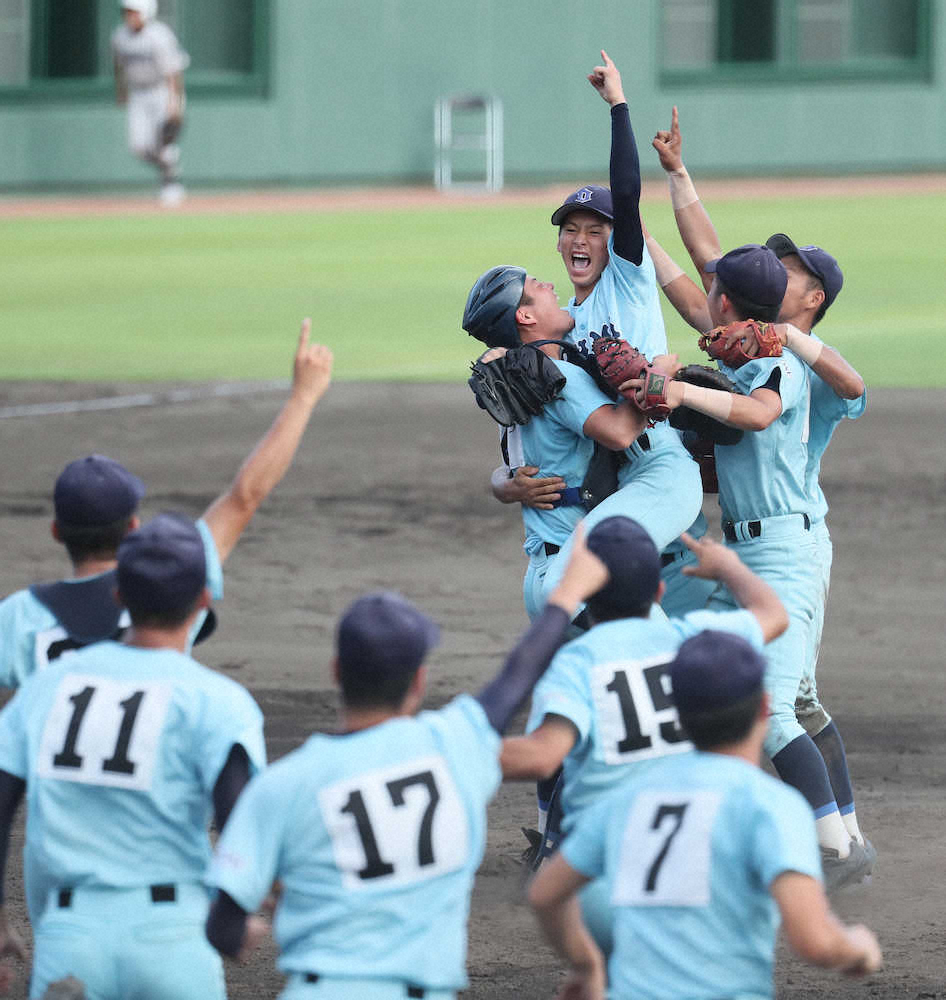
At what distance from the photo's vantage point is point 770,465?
5.77m

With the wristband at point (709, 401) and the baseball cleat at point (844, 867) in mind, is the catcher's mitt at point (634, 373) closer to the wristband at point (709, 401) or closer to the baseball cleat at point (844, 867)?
the wristband at point (709, 401)

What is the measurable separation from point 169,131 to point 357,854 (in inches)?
1006

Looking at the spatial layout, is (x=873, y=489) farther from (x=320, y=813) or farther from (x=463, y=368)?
(x=320, y=813)

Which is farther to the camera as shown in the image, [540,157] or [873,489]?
[540,157]

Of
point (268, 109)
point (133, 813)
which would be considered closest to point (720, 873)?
point (133, 813)

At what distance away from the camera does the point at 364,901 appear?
3.40m

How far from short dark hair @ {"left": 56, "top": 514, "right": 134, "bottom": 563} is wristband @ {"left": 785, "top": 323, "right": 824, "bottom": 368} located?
89.5 inches

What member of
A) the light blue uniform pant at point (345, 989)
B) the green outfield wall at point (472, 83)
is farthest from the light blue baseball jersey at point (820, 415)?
the green outfield wall at point (472, 83)

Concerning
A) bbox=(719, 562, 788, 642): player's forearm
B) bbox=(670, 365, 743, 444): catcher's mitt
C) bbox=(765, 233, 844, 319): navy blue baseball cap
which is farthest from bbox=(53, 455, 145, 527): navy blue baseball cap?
bbox=(765, 233, 844, 319): navy blue baseball cap

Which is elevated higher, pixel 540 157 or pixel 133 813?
pixel 540 157

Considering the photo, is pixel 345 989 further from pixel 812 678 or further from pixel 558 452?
pixel 812 678

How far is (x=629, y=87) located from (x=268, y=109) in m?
5.84

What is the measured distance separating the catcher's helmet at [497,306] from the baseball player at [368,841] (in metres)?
2.37

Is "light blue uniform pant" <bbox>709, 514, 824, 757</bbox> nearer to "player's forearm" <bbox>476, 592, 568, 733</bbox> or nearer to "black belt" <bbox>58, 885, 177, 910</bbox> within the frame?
"player's forearm" <bbox>476, 592, 568, 733</bbox>
